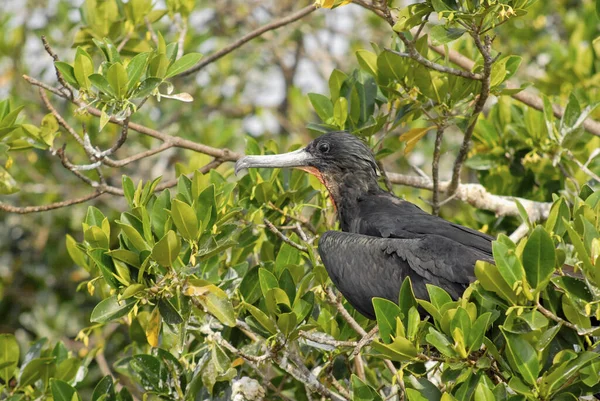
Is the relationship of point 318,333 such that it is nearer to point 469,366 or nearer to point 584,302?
point 469,366

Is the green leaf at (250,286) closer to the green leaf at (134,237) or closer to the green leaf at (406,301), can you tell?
the green leaf at (134,237)

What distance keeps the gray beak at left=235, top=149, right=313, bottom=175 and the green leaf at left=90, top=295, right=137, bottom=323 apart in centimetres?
99

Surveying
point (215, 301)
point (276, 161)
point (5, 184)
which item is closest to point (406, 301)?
point (215, 301)

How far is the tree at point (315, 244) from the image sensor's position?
9.54 feet

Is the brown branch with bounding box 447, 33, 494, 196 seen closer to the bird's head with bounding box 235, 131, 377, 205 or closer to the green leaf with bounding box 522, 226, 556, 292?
the bird's head with bounding box 235, 131, 377, 205

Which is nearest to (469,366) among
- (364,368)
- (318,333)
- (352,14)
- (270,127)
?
(318,333)

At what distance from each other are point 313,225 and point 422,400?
5.87ft

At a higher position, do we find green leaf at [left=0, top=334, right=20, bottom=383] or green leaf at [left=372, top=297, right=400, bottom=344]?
green leaf at [left=372, top=297, right=400, bottom=344]

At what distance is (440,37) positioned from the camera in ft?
12.0

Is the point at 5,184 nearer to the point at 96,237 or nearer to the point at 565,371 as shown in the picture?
the point at 96,237

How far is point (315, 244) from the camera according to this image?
4301 millimetres

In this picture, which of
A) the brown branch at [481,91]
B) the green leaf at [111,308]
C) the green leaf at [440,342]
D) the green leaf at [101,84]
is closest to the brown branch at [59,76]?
the green leaf at [101,84]

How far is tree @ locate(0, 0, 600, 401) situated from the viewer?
2908mm

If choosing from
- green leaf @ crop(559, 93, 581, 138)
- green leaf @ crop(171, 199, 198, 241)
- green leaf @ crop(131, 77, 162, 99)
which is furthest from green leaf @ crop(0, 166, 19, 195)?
green leaf @ crop(559, 93, 581, 138)
